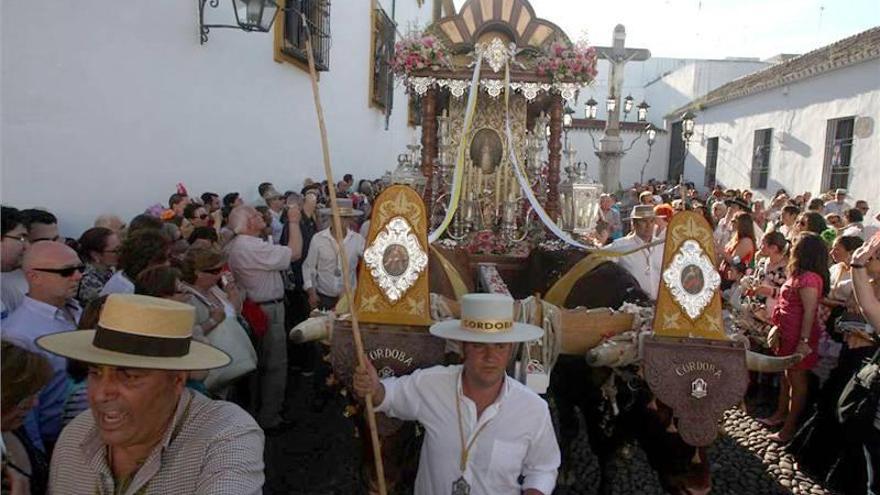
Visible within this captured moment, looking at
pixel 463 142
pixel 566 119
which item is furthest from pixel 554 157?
pixel 566 119

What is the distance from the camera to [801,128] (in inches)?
603

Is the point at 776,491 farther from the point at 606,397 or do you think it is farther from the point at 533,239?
the point at 533,239

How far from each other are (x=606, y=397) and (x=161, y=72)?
16.7 ft

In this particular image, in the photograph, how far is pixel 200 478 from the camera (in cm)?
181

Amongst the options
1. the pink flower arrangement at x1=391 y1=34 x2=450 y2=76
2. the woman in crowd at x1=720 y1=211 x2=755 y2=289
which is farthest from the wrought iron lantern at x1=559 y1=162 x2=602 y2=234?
the pink flower arrangement at x1=391 y1=34 x2=450 y2=76

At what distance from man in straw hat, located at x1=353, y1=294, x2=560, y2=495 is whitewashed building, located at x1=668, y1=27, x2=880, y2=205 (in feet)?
39.6

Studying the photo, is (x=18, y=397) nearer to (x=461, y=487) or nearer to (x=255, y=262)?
(x=461, y=487)

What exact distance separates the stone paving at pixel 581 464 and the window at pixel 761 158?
44.8 ft

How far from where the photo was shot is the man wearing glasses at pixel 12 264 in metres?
3.37

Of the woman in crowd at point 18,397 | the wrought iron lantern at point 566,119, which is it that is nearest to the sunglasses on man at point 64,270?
the woman in crowd at point 18,397

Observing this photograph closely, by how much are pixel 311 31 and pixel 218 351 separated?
28.4ft

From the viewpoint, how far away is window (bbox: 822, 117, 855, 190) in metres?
13.4

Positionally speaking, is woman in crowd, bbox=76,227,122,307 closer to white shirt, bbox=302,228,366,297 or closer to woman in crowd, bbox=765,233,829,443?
white shirt, bbox=302,228,366,297

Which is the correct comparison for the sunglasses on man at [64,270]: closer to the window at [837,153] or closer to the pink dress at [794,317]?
the pink dress at [794,317]
